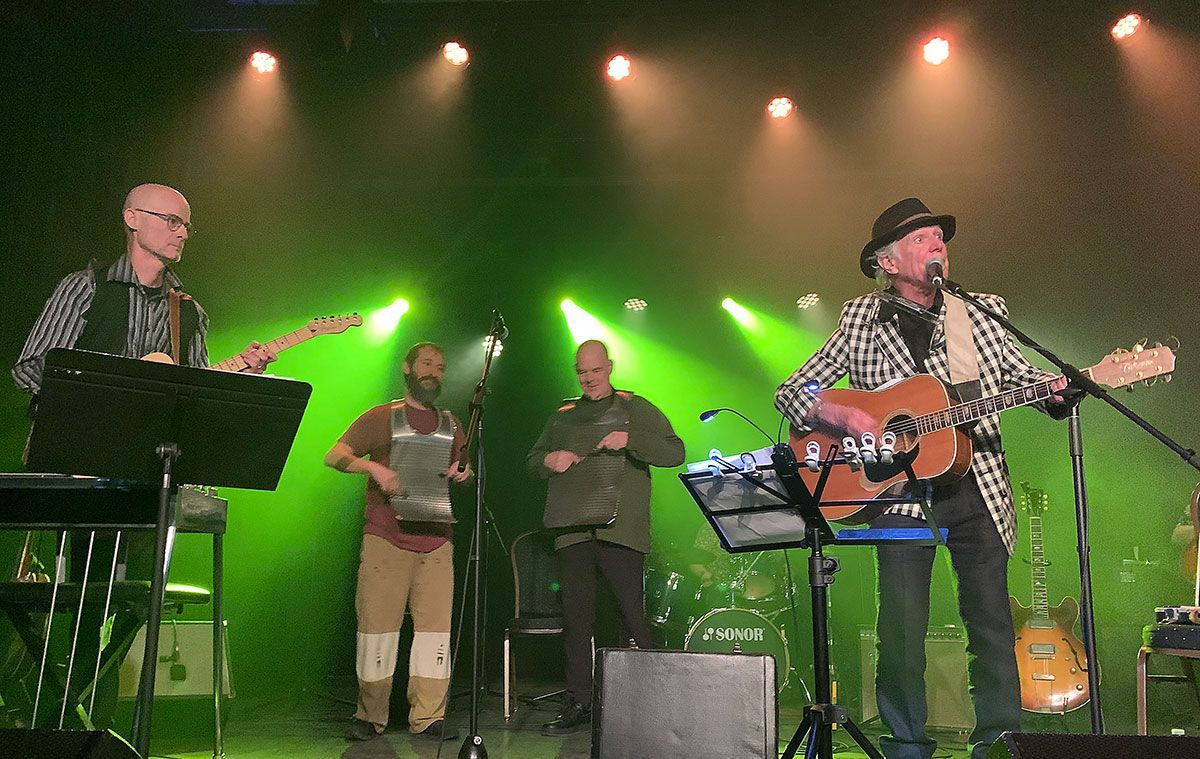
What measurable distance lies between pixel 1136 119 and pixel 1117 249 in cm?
114

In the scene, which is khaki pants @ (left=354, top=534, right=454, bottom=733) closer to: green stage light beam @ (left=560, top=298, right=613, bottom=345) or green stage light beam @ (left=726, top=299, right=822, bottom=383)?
green stage light beam @ (left=560, top=298, right=613, bottom=345)

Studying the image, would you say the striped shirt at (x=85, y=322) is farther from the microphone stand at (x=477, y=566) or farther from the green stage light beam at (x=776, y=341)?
the green stage light beam at (x=776, y=341)

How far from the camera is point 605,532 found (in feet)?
17.9

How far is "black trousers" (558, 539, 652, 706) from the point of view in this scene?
531cm

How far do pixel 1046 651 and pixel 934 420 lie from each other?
292 centimetres

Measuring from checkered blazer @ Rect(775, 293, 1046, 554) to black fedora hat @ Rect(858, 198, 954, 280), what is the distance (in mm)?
245

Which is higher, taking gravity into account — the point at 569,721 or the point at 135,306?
the point at 135,306

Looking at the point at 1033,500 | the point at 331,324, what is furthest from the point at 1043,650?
the point at 331,324

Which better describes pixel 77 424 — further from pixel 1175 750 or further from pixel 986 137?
pixel 986 137

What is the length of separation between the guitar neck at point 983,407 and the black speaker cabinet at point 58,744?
2.89 metres

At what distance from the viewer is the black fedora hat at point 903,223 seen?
403 cm

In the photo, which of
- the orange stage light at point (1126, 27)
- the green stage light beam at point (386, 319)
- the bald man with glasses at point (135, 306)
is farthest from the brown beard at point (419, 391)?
the orange stage light at point (1126, 27)

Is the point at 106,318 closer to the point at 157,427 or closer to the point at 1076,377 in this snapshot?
the point at 157,427

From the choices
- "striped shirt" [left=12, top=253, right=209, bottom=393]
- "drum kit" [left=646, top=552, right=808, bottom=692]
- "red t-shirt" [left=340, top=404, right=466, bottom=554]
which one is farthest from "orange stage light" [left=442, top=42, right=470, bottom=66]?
"drum kit" [left=646, top=552, right=808, bottom=692]
